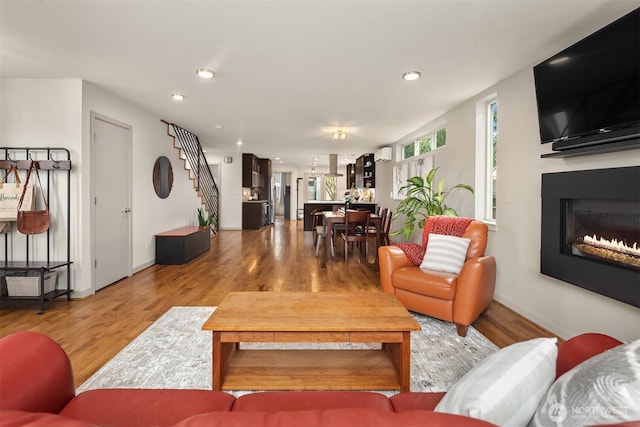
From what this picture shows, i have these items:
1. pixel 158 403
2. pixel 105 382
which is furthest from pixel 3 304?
pixel 158 403

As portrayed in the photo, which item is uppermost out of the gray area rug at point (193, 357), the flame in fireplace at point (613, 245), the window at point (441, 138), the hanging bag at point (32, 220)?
the window at point (441, 138)

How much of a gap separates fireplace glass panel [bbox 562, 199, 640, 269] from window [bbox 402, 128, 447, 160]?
9.18 feet

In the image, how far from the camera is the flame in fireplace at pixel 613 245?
6.98 feet

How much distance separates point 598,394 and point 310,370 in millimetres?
1406

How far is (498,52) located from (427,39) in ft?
2.38

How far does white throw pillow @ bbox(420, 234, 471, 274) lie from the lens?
2.96 metres

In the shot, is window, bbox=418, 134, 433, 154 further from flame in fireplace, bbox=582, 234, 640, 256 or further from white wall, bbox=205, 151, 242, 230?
white wall, bbox=205, 151, 242, 230

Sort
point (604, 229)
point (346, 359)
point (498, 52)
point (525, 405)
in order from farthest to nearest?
point (498, 52) → point (604, 229) → point (346, 359) → point (525, 405)

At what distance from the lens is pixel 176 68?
3.19 meters

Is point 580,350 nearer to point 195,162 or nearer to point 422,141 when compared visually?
point 422,141

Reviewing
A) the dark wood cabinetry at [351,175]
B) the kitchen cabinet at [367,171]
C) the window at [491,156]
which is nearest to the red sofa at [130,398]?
the window at [491,156]

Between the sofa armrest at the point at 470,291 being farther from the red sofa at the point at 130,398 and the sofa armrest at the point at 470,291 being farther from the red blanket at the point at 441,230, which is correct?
the red sofa at the point at 130,398

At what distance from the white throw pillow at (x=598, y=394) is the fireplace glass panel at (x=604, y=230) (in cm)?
191

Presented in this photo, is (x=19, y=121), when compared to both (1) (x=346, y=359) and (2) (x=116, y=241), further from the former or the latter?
(1) (x=346, y=359)
